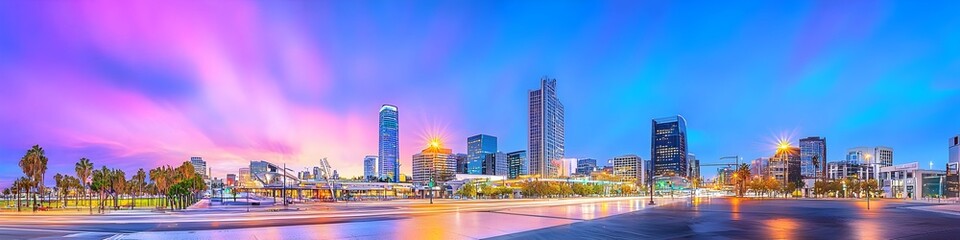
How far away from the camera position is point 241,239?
884 inches

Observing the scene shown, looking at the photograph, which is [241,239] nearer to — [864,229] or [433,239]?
[433,239]

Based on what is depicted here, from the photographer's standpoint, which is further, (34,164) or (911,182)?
(911,182)

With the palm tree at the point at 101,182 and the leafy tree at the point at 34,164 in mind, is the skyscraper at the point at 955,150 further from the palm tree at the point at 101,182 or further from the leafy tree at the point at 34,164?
the leafy tree at the point at 34,164

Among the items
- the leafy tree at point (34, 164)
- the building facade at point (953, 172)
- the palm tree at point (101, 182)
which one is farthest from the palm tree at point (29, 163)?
the building facade at point (953, 172)

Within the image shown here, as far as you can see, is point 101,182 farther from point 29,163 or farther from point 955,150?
point 955,150

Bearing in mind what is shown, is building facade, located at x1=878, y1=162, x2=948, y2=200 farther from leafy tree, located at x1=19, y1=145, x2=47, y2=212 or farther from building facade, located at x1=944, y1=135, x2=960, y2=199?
leafy tree, located at x1=19, y1=145, x2=47, y2=212

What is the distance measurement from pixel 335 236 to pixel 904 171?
510 feet

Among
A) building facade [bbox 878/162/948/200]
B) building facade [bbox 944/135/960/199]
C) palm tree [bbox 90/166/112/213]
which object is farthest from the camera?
building facade [bbox 878/162/948/200]

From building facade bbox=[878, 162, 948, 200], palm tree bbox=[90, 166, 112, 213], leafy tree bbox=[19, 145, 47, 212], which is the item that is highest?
leafy tree bbox=[19, 145, 47, 212]

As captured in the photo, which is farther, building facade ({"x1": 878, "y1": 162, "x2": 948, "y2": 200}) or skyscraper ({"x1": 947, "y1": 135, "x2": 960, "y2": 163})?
building facade ({"x1": 878, "y1": 162, "x2": 948, "y2": 200})

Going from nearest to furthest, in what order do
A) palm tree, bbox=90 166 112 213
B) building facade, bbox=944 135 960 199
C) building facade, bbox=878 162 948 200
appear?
palm tree, bbox=90 166 112 213
building facade, bbox=944 135 960 199
building facade, bbox=878 162 948 200

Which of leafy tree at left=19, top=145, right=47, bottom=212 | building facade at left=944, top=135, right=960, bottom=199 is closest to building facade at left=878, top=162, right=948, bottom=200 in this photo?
building facade at left=944, top=135, right=960, bottom=199

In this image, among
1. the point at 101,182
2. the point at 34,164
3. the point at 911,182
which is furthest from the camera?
the point at 911,182

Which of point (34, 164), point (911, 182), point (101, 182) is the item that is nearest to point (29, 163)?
point (34, 164)
